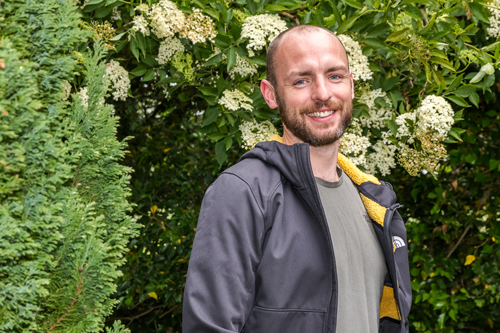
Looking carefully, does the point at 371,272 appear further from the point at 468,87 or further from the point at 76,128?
the point at 468,87

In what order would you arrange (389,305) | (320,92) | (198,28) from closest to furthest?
(320,92) → (389,305) → (198,28)

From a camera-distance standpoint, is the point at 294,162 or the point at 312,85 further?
the point at 312,85

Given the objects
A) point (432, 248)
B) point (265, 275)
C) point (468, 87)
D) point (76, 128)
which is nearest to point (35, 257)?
point (76, 128)

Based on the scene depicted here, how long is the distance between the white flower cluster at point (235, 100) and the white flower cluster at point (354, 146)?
1.66ft

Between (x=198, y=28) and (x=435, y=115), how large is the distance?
1228 millimetres

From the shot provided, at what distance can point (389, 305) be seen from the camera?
1.73m

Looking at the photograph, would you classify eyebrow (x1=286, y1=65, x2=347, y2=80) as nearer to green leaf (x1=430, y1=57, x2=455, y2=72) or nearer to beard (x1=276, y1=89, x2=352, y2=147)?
beard (x1=276, y1=89, x2=352, y2=147)

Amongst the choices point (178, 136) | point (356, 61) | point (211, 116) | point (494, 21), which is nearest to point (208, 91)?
point (211, 116)

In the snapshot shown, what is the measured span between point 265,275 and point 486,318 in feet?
11.2

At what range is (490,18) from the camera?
2.43 m

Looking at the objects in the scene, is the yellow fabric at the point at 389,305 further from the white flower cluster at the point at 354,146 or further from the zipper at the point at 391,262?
the white flower cluster at the point at 354,146

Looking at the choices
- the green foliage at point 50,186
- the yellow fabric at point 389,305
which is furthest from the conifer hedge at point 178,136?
the yellow fabric at point 389,305

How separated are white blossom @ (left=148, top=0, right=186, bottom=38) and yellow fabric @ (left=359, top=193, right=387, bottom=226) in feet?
3.79

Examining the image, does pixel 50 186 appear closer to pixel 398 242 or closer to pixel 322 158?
pixel 322 158
